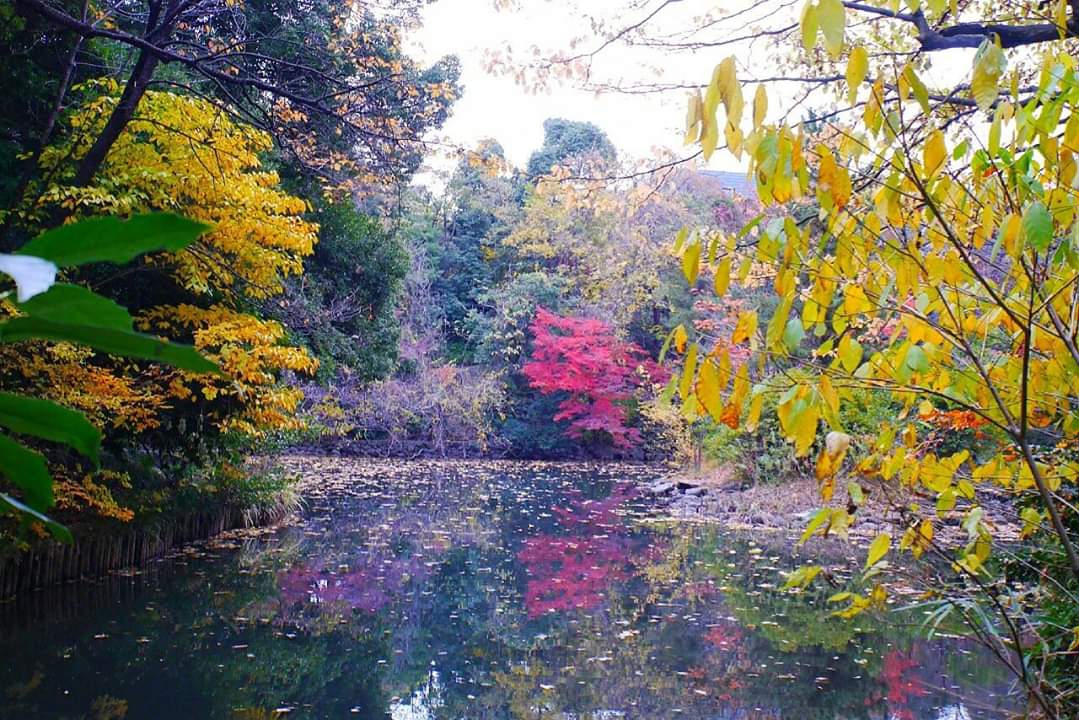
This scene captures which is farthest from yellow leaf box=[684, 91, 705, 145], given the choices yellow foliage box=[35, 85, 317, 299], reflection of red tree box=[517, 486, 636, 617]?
reflection of red tree box=[517, 486, 636, 617]

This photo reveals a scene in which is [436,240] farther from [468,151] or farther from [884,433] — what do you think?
[884,433]

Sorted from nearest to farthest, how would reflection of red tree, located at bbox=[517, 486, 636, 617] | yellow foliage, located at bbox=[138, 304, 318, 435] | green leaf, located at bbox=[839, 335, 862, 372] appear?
green leaf, located at bbox=[839, 335, 862, 372] → yellow foliage, located at bbox=[138, 304, 318, 435] → reflection of red tree, located at bbox=[517, 486, 636, 617]

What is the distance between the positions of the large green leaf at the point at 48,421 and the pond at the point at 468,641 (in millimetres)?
2472

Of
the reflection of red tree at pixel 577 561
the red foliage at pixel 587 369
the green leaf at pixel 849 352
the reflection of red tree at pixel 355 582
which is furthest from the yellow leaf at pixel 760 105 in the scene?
the red foliage at pixel 587 369

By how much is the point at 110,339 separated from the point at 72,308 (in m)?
0.02

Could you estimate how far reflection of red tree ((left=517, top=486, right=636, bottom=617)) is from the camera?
245 inches

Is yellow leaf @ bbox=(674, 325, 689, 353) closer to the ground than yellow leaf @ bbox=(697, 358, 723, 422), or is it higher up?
higher up

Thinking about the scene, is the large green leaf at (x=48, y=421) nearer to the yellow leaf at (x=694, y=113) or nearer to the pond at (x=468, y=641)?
the yellow leaf at (x=694, y=113)

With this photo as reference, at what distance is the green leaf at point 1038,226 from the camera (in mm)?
1157

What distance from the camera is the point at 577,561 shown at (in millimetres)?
7582

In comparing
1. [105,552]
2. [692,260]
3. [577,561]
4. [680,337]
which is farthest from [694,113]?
[577,561]

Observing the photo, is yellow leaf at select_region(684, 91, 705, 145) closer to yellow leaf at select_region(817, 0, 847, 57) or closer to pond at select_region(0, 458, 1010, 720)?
yellow leaf at select_region(817, 0, 847, 57)

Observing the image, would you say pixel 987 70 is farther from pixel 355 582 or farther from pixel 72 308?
pixel 355 582

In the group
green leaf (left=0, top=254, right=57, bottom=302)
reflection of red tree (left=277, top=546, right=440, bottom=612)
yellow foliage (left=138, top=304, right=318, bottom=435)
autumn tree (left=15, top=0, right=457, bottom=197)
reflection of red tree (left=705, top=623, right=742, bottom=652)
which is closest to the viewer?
green leaf (left=0, top=254, right=57, bottom=302)
